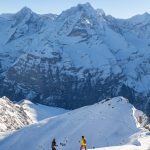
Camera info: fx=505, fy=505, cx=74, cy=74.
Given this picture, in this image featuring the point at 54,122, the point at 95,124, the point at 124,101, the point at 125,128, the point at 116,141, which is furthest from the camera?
the point at 124,101

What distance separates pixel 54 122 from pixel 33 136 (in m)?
9.03

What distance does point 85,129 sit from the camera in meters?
123

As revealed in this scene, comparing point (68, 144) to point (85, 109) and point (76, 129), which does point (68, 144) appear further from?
point (85, 109)

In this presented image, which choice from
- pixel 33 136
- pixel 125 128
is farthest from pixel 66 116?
pixel 125 128

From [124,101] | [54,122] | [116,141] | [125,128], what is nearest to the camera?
[116,141]

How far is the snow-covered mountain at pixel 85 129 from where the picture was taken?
11319 cm

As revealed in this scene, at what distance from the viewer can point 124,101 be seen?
5704 inches

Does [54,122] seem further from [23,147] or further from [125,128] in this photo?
[125,128]

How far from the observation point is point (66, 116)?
451ft

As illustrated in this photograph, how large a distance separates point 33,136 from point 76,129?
40.9 ft

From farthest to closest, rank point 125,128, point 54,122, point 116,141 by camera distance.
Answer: point 54,122 → point 125,128 → point 116,141

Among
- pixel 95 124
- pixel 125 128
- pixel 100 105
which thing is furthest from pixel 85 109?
pixel 125 128

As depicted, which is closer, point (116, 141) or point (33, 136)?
point (116, 141)

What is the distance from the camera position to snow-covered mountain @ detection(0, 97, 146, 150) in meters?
113
